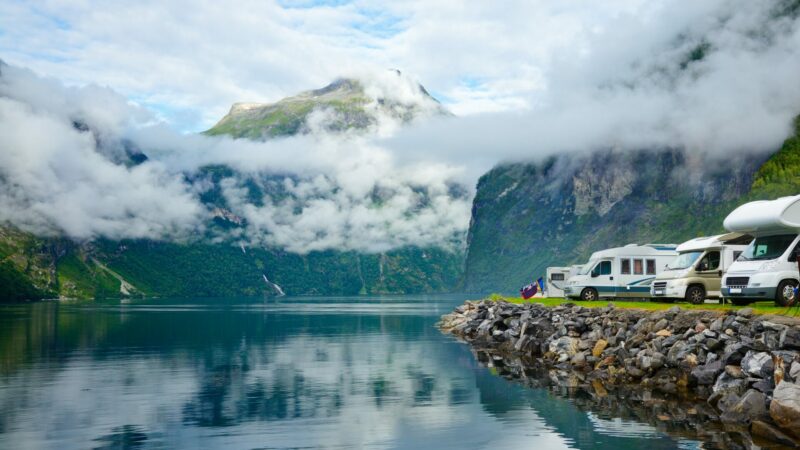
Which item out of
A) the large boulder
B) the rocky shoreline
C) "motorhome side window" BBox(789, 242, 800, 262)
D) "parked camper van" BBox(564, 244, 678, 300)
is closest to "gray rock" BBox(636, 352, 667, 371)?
the rocky shoreline

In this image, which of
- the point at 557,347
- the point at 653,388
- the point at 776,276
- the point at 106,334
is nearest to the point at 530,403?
the point at 653,388

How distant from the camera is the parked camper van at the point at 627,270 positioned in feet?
193

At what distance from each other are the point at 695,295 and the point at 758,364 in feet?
63.2

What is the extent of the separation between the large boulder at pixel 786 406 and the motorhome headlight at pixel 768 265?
39.2 ft

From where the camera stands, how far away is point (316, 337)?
73812 mm

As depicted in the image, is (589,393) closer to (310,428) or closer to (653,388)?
(653,388)

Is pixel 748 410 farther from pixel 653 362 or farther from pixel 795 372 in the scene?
pixel 653 362

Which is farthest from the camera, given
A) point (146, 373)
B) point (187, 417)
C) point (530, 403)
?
point (146, 373)

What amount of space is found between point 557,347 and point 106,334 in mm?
53697

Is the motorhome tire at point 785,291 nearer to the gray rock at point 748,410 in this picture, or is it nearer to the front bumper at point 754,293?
the front bumper at point 754,293

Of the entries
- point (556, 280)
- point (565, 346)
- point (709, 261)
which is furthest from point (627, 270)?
point (556, 280)

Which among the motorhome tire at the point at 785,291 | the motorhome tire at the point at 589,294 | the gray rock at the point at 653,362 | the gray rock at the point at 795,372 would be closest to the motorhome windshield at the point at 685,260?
the motorhome tire at the point at 785,291

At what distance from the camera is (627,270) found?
A: 5950 centimetres

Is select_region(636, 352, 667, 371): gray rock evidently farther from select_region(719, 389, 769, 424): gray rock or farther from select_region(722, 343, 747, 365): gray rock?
select_region(719, 389, 769, 424): gray rock
